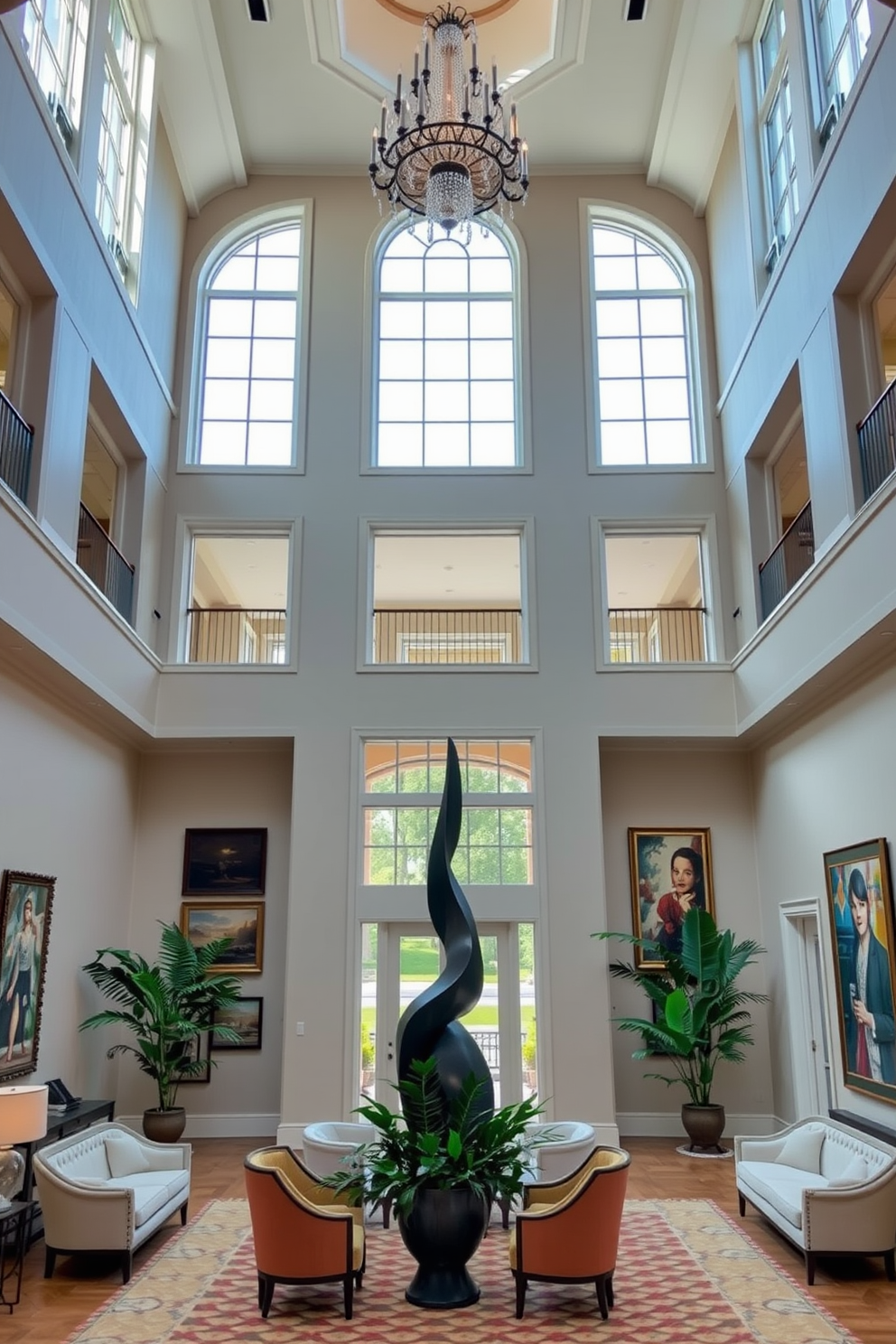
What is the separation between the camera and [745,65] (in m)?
12.1

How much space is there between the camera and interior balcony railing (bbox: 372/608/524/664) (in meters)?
13.1

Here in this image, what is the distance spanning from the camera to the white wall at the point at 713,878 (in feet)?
39.1

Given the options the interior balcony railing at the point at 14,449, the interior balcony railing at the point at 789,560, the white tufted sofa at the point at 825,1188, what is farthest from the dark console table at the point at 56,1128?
the interior balcony railing at the point at 789,560

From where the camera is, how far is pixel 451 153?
360 inches

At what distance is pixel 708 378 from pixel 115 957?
32.9 feet

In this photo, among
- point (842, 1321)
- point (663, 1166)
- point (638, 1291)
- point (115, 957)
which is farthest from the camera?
point (115, 957)

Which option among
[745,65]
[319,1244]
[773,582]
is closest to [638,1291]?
[319,1244]

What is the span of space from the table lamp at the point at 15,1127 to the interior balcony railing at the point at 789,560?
26.5 feet

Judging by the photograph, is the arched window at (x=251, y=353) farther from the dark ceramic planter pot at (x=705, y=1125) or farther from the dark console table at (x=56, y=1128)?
the dark ceramic planter pot at (x=705, y=1125)

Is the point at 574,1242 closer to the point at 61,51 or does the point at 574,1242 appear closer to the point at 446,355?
the point at 61,51

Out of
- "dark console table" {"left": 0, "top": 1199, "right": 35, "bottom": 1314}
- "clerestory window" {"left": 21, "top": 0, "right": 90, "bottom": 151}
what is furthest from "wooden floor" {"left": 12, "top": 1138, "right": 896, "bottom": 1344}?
"clerestory window" {"left": 21, "top": 0, "right": 90, "bottom": 151}

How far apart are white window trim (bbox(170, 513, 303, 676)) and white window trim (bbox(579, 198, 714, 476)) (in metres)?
3.85

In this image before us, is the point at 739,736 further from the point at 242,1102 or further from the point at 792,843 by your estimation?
the point at 242,1102

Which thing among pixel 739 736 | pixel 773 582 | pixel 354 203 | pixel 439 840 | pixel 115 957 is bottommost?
pixel 115 957
